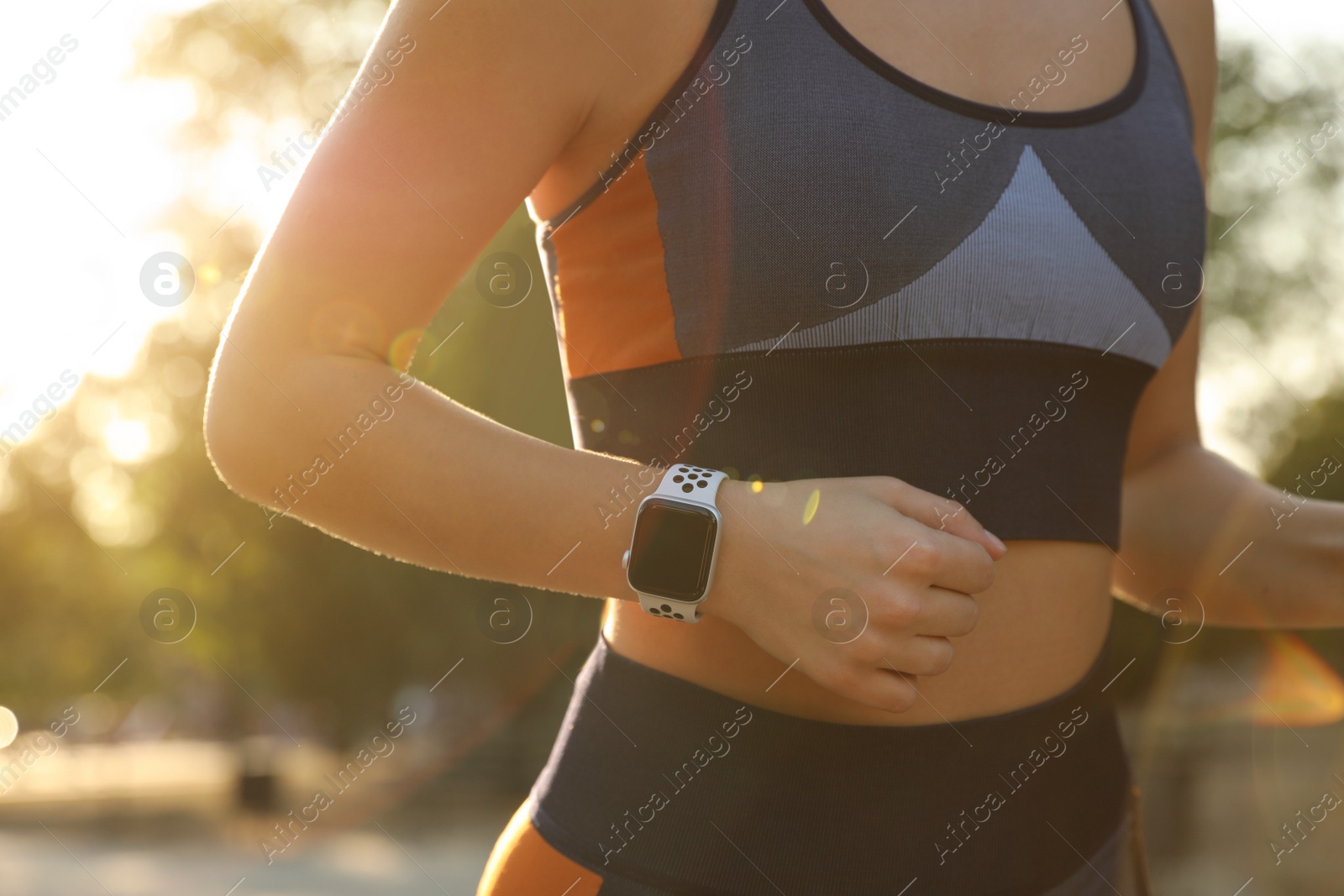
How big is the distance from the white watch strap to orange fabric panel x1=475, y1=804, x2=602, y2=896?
1.22 ft

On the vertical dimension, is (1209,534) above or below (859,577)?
below

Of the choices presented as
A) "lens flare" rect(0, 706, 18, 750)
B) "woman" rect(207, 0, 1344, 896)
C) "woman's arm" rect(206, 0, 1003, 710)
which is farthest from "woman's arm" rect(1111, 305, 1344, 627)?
"lens flare" rect(0, 706, 18, 750)

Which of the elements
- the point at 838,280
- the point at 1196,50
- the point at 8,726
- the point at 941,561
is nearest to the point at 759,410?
the point at 838,280

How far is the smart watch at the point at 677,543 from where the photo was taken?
1260mm

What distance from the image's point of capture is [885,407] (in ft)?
4.60

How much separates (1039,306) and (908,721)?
0.57 meters

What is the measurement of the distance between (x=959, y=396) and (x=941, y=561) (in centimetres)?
29

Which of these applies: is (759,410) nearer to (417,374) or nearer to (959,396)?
(959,396)

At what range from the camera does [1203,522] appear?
6.59ft

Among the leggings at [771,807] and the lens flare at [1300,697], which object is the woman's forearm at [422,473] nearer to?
the leggings at [771,807]

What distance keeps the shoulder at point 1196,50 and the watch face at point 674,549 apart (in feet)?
4.42

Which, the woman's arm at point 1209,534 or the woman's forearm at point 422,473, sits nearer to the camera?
the woman's forearm at point 422,473

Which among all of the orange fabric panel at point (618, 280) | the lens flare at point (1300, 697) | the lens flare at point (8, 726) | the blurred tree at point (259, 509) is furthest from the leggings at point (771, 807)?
the lens flare at point (8, 726)

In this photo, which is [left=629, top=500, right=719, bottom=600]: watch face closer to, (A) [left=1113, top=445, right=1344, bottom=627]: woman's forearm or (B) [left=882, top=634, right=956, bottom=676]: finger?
(B) [left=882, top=634, right=956, bottom=676]: finger
